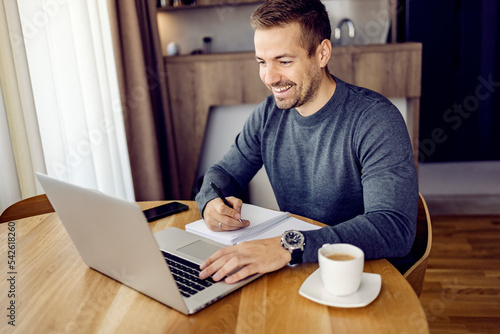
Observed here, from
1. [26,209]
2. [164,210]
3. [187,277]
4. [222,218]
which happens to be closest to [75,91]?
[26,209]

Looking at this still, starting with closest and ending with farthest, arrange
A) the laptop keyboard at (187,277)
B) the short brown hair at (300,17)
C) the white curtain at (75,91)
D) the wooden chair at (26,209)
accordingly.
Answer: the laptop keyboard at (187,277)
the short brown hair at (300,17)
the wooden chair at (26,209)
the white curtain at (75,91)

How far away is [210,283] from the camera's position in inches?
31.9

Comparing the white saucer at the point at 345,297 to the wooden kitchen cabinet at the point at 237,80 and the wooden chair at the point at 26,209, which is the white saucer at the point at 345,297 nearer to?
the wooden chair at the point at 26,209

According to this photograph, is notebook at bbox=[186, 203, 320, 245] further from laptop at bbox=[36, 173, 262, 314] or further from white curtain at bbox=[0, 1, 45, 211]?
white curtain at bbox=[0, 1, 45, 211]

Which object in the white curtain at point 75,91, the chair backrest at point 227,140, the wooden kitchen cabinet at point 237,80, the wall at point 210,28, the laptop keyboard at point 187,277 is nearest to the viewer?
the laptop keyboard at point 187,277

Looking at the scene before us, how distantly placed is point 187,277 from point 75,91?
5.51 ft

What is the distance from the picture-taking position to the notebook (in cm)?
101

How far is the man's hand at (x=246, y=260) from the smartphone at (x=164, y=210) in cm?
40

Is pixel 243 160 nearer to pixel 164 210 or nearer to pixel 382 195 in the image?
pixel 164 210

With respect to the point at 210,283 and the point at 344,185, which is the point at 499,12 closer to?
the point at 344,185

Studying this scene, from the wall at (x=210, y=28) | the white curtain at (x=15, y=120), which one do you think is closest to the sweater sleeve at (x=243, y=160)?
the white curtain at (x=15, y=120)

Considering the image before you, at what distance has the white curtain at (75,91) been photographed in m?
2.00

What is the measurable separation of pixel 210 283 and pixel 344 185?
1.88ft

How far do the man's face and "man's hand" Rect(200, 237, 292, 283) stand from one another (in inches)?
21.2
